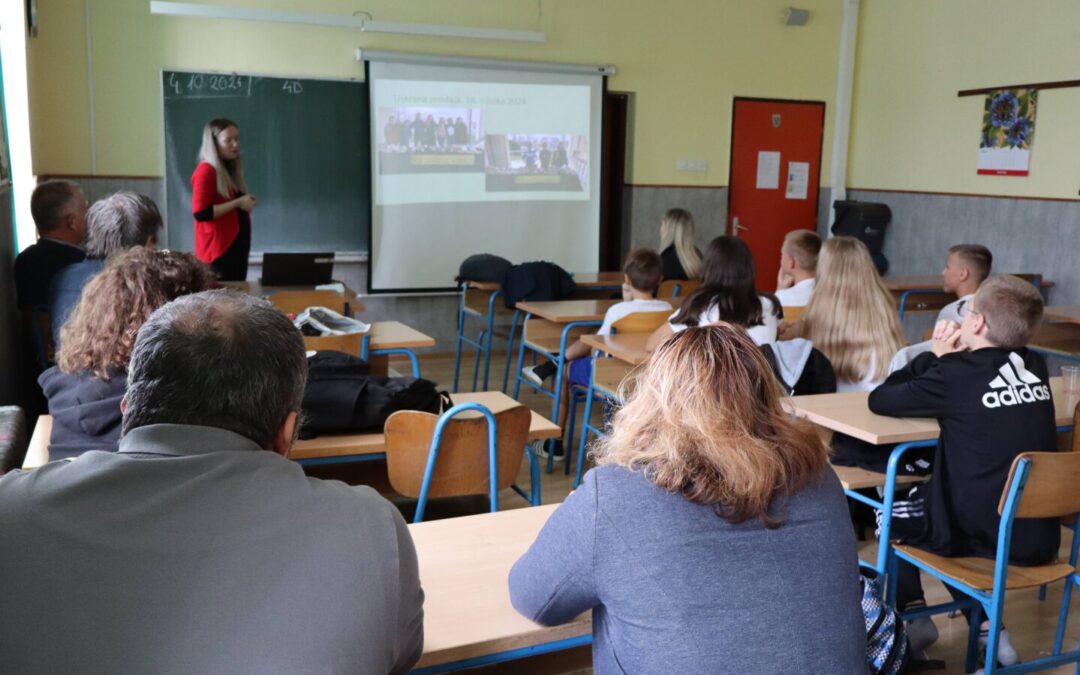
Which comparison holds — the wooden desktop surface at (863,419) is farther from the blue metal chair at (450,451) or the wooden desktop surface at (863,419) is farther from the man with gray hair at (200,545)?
the man with gray hair at (200,545)

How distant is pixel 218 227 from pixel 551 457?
2365 millimetres

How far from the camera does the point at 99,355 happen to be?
2158mm

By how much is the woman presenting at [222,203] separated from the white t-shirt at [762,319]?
2.76 m

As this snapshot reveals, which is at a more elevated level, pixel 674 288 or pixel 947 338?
pixel 947 338

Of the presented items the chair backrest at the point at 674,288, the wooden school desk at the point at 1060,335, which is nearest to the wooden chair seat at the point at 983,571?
the wooden school desk at the point at 1060,335

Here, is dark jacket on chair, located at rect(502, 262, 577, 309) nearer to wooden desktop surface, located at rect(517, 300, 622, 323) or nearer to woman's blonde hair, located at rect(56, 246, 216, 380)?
wooden desktop surface, located at rect(517, 300, 622, 323)

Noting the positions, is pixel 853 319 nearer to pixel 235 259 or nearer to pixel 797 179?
pixel 235 259

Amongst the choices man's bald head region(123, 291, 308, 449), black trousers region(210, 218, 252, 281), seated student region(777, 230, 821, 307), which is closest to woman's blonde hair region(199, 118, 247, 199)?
black trousers region(210, 218, 252, 281)

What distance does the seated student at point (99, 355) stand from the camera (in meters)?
2.16

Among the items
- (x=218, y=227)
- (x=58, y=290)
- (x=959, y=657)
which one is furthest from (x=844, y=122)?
(x=58, y=290)

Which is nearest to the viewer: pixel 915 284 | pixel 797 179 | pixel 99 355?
pixel 99 355

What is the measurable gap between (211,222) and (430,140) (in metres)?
2.07

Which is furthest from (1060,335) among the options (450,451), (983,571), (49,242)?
(49,242)

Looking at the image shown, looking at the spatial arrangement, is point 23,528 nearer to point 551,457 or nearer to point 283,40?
point 551,457
